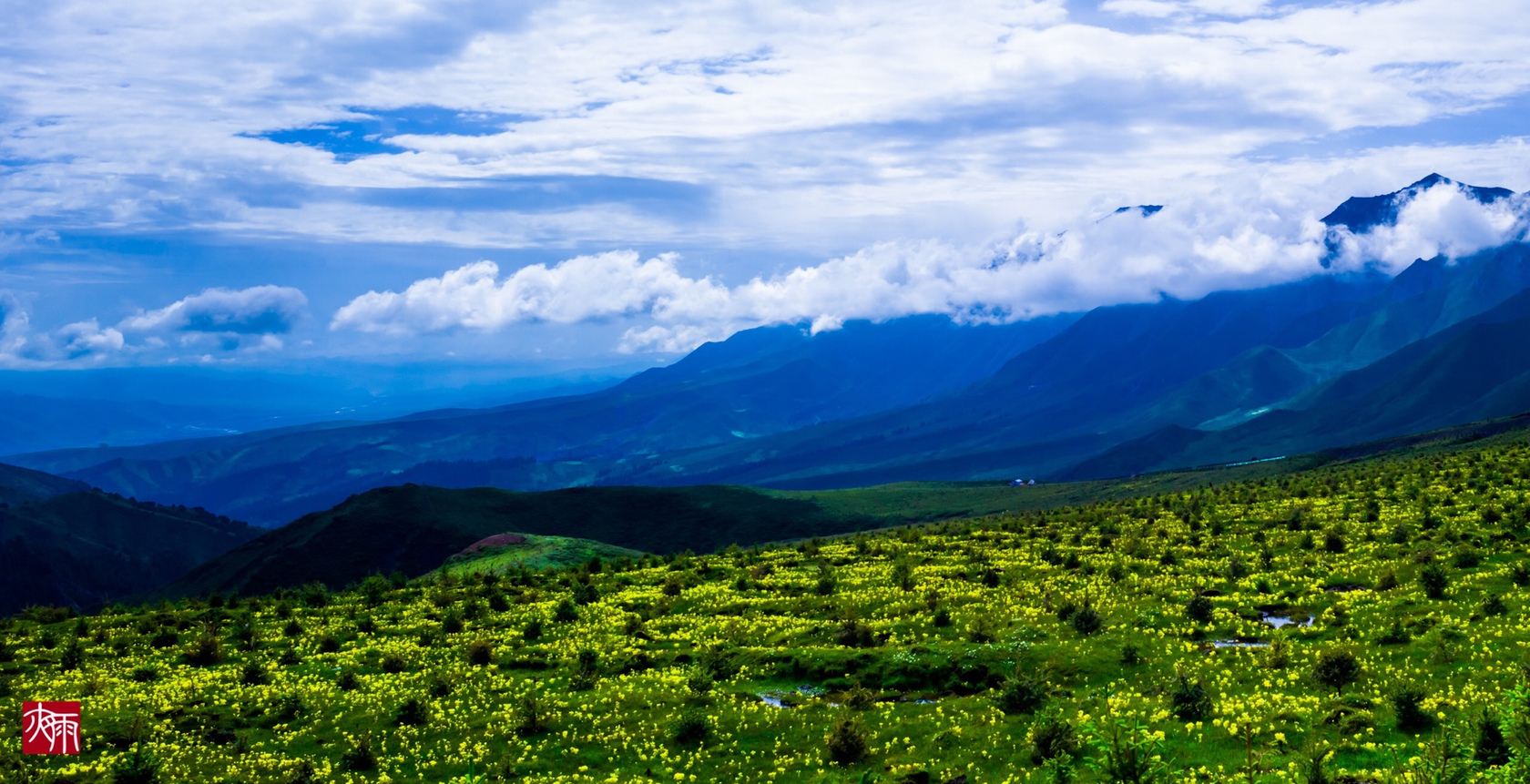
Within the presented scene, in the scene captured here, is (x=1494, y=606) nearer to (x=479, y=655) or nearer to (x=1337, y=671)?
(x=1337, y=671)

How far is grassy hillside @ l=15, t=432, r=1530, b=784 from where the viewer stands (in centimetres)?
1906

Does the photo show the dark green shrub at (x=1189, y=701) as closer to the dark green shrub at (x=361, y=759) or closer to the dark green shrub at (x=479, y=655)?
the dark green shrub at (x=361, y=759)

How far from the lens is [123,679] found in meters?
28.1

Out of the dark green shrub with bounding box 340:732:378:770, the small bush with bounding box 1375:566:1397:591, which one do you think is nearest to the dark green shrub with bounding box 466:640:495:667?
the dark green shrub with bounding box 340:732:378:770

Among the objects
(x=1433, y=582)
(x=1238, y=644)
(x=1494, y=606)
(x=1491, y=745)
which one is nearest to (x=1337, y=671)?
(x=1238, y=644)

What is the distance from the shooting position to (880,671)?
25.9m

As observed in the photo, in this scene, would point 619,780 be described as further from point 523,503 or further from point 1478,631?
point 523,503

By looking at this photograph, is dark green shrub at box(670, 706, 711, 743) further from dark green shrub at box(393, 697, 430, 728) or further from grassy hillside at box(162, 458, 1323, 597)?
grassy hillside at box(162, 458, 1323, 597)

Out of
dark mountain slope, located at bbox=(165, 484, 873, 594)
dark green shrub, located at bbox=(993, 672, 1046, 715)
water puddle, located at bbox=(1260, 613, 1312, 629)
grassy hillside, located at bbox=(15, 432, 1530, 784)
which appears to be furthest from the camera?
dark mountain slope, located at bbox=(165, 484, 873, 594)

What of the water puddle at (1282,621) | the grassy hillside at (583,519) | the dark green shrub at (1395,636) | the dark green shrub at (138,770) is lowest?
the grassy hillside at (583,519)

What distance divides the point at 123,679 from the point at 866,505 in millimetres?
158880

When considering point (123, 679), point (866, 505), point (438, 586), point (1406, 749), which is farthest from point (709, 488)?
point (1406, 749)

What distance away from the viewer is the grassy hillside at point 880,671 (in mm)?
19062

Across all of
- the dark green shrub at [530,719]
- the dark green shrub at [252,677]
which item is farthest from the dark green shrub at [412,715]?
the dark green shrub at [252,677]
